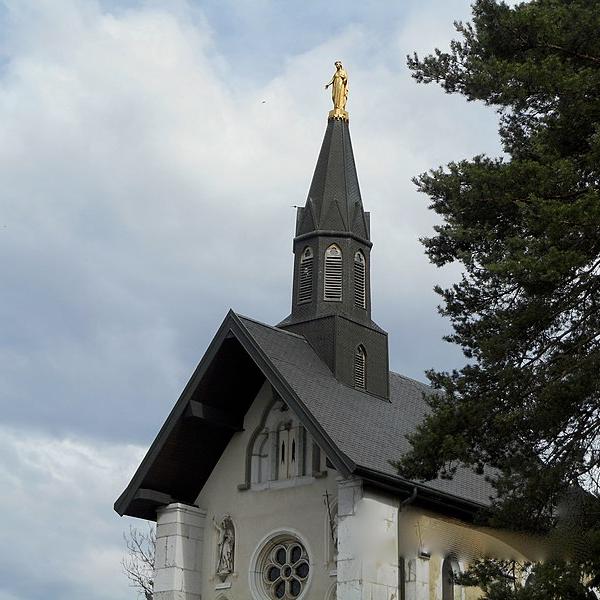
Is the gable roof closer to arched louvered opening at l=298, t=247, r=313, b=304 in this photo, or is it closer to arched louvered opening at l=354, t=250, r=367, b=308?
arched louvered opening at l=298, t=247, r=313, b=304

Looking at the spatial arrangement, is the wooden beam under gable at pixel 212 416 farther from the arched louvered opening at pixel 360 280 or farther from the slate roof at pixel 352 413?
the arched louvered opening at pixel 360 280

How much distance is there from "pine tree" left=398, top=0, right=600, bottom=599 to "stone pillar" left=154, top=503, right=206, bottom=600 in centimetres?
852

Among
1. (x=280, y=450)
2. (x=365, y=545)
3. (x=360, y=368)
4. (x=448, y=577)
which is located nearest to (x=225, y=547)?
(x=280, y=450)

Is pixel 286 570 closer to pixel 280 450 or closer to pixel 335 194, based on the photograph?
pixel 280 450

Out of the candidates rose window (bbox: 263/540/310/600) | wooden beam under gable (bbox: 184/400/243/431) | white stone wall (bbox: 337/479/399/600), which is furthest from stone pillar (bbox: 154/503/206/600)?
white stone wall (bbox: 337/479/399/600)

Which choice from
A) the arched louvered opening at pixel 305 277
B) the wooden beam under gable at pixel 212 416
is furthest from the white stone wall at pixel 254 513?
the arched louvered opening at pixel 305 277

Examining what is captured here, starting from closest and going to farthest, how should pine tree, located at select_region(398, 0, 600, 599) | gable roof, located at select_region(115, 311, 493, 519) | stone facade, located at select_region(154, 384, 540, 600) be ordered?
pine tree, located at select_region(398, 0, 600, 599), stone facade, located at select_region(154, 384, 540, 600), gable roof, located at select_region(115, 311, 493, 519)

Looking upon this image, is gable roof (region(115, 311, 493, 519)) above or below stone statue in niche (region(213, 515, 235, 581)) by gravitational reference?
above

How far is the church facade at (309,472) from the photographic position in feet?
70.8

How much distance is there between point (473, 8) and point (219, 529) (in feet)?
40.3

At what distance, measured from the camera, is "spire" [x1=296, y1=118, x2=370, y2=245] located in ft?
91.2

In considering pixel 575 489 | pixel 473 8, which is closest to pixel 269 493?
Answer: pixel 575 489

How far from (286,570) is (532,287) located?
32.4 feet

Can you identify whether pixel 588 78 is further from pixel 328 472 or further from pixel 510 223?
pixel 328 472
